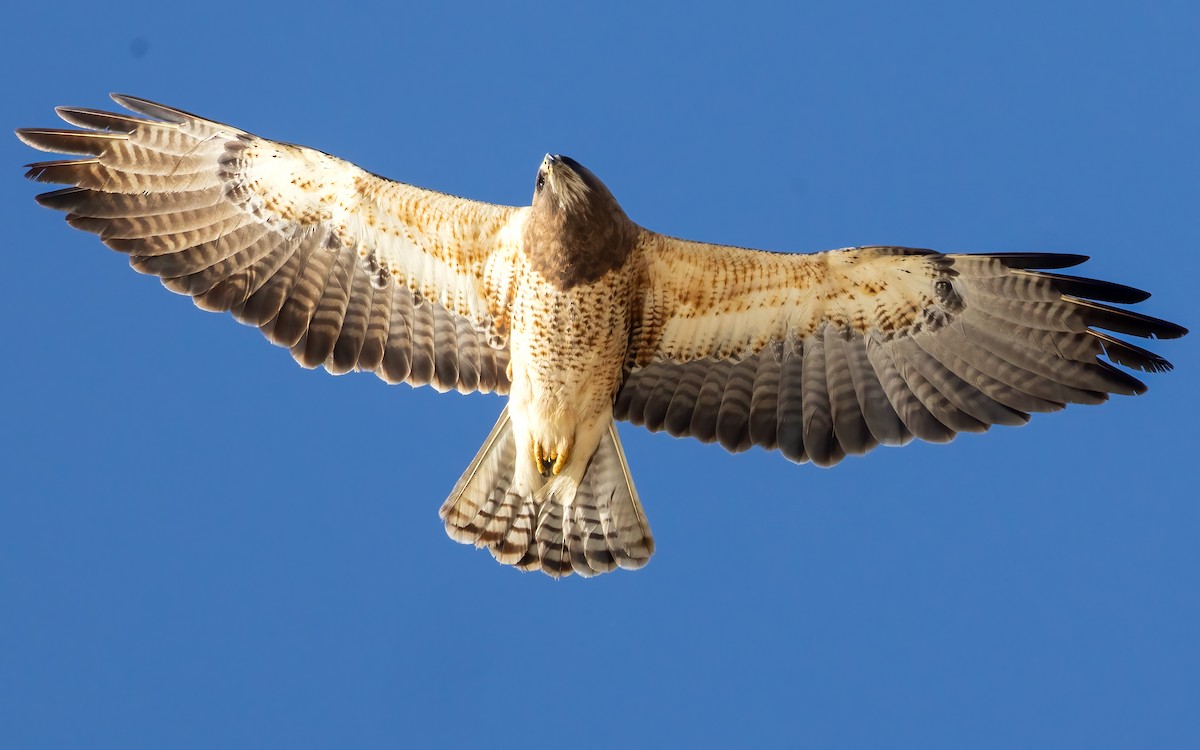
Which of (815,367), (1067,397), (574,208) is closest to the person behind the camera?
(574,208)

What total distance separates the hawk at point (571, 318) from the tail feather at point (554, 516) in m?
0.01

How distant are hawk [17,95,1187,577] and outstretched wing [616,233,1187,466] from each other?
0.01 meters

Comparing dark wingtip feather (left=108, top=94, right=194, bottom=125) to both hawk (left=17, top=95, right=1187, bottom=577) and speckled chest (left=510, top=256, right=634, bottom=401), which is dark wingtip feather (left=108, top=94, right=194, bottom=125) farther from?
speckled chest (left=510, top=256, right=634, bottom=401)

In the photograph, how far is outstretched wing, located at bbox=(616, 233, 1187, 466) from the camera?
8289 millimetres

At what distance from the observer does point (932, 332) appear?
8.63 m

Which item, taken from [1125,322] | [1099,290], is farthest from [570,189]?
[1125,322]

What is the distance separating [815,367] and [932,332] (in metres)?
0.71

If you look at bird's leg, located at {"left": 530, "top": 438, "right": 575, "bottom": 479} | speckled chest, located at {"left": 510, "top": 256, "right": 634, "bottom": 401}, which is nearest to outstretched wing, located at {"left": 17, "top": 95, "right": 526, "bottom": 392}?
speckled chest, located at {"left": 510, "top": 256, "right": 634, "bottom": 401}

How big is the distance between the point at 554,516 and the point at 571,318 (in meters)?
1.32

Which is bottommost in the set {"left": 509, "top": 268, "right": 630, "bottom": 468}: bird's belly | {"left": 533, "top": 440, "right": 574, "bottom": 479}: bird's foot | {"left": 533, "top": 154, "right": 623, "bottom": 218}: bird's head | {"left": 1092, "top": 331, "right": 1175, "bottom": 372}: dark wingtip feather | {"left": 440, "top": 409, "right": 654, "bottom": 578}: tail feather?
{"left": 440, "top": 409, "right": 654, "bottom": 578}: tail feather

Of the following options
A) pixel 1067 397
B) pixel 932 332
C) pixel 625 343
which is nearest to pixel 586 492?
pixel 625 343

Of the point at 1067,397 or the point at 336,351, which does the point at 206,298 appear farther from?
the point at 1067,397

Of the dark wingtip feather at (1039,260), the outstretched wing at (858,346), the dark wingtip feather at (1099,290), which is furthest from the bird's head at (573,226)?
the dark wingtip feather at (1099,290)

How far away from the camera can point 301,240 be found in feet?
28.5
